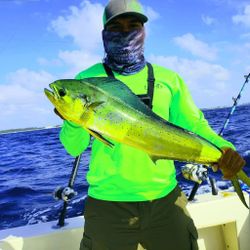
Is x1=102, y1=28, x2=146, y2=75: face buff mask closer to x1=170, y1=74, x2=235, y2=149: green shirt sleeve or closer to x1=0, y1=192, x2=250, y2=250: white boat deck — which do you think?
x1=170, y1=74, x2=235, y2=149: green shirt sleeve

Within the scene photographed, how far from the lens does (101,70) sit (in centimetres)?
263

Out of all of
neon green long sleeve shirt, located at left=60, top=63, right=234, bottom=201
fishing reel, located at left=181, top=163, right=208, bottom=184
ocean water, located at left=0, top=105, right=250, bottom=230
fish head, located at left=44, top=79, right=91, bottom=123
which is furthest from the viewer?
ocean water, located at left=0, top=105, right=250, bottom=230

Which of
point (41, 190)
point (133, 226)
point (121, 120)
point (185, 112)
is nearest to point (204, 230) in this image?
point (133, 226)

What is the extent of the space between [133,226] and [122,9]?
1.34 meters

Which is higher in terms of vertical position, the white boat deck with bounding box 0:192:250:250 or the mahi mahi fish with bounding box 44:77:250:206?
the mahi mahi fish with bounding box 44:77:250:206

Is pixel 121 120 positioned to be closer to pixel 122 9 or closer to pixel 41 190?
pixel 122 9

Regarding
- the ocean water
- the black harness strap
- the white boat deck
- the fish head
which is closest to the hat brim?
the black harness strap

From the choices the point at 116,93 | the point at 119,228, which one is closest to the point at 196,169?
the point at 119,228

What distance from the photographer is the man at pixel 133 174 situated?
242 centimetres

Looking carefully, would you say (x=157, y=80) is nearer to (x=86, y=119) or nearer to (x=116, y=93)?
(x=116, y=93)

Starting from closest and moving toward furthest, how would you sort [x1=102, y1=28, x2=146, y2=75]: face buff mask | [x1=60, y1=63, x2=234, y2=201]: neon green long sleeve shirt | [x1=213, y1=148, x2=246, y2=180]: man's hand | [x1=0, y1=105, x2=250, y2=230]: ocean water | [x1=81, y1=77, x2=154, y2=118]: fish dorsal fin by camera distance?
[x1=81, y1=77, x2=154, y2=118]: fish dorsal fin → [x1=213, y1=148, x2=246, y2=180]: man's hand → [x1=60, y1=63, x2=234, y2=201]: neon green long sleeve shirt → [x1=102, y1=28, x2=146, y2=75]: face buff mask → [x1=0, y1=105, x2=250, y2=230]: ocean water

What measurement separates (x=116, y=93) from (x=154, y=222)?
98 centimetres

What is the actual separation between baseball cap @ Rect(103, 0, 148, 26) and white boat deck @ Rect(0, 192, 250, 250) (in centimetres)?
189

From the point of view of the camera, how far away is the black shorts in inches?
95.3
